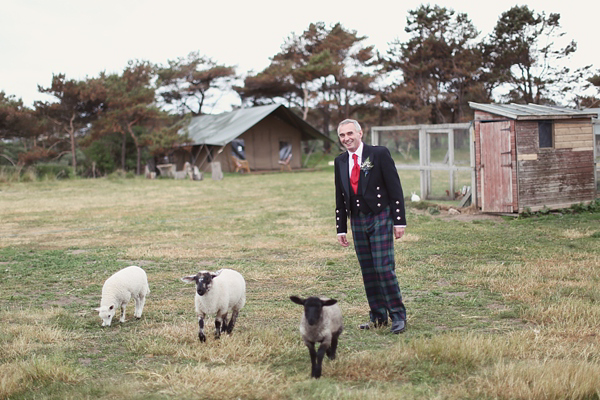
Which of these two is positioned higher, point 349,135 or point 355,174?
point 349,135

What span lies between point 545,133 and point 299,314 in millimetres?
10121

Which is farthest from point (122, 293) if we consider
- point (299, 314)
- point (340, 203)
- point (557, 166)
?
point (557, 166)

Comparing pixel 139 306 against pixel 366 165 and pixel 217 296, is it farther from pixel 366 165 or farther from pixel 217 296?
pixel 366 165

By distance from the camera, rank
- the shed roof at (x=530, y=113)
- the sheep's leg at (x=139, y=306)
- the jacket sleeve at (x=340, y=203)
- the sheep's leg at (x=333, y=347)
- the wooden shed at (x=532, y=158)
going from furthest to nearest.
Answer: the wooden shed at (x=532, y=158), the shed roof at (x=530, y=113), the sheep's leg at (x=139, y=306), the jacket sleeve at (x=340, y=203), the sheep's leg at (x=333, y=347)

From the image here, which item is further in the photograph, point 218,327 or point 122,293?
point 122,293

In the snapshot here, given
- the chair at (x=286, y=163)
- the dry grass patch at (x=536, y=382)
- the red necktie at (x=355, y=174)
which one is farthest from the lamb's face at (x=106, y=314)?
the chair at (x=286, y=163)

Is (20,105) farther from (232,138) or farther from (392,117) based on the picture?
(392,117)

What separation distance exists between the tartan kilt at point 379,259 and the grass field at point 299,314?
27 cm

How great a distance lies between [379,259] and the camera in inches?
239

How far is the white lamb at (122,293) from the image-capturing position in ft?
21.9

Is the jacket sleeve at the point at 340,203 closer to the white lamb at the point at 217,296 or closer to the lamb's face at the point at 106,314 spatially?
the white lamb at the point at 217,296

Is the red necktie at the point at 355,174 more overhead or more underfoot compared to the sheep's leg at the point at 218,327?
more overhead

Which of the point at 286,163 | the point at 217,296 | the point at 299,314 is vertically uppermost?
the point at 286,163

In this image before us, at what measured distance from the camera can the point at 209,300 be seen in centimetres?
583
